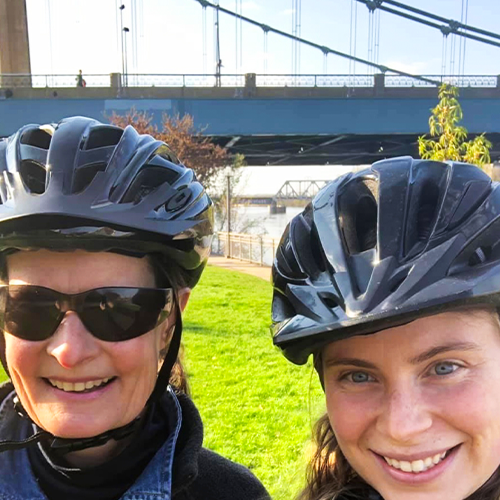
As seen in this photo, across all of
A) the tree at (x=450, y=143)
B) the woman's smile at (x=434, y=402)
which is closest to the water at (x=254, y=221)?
the tree at (x=450, y=143)

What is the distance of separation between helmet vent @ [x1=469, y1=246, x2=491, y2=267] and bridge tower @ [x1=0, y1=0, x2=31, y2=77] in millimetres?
35277

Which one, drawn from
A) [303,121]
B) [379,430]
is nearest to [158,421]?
[379,430]

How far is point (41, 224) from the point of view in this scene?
1.61 metres

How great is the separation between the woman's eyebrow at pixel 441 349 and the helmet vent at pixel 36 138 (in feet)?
4.74

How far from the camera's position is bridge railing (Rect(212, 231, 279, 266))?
58.0 feet

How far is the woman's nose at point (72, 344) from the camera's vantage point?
5.18 ft

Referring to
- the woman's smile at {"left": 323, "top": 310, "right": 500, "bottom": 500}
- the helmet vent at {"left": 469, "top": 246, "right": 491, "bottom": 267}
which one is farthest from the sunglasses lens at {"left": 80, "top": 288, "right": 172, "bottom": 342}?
the helmet vent at {"left": 469, "top": 246, "right": 491, "bottom": 267}

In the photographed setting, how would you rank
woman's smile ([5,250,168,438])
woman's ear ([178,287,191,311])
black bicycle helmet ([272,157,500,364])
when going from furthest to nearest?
woman's ear ([178,287,191,311])
woman's smile ([5,250,168,438])
black bicycle helmet ([272,157,500,364])

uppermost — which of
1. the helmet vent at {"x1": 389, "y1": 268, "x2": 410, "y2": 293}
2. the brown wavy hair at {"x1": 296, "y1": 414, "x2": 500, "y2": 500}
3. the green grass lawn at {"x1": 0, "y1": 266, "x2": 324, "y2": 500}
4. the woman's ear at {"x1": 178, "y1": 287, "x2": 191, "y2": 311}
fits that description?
the helmet vent at {"x1": 389, "y1": 268, "x2": 410, "y2": 293}

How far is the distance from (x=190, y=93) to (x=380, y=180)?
1180 inches

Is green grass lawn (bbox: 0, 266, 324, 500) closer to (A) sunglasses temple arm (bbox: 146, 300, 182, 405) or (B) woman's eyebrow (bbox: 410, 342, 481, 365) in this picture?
(A) sunglasses temple arm (bbox: 146, 300, 182, 405)

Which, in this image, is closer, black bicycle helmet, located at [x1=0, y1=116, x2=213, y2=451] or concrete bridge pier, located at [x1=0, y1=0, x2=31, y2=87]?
black bicycle helmet, located at [x1=0, y1=116, x2=213, y2=451]

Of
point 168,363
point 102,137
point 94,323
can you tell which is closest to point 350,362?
point 168,363

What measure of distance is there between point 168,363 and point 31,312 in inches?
19.6
